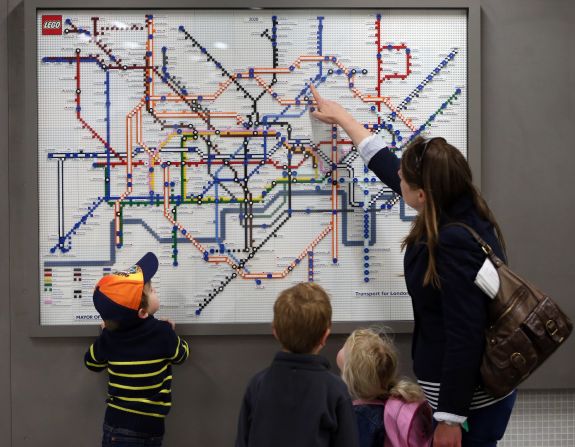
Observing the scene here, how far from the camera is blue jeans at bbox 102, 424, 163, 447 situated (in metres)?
2.01

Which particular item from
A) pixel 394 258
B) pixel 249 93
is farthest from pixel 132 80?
pixel 394 258

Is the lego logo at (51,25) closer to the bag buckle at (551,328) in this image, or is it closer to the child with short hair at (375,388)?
the child with short hair at (375,388)

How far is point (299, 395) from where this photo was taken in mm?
1499

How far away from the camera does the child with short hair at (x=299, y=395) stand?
149 cm

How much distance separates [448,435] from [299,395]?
0.43m

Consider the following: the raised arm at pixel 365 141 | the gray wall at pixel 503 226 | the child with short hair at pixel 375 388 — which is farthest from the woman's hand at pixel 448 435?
the raised arm at pixel 365 141

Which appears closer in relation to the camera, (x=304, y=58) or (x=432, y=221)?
(x=432, y=221)

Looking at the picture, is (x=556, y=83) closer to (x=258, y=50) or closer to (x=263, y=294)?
(x=258, y=50)

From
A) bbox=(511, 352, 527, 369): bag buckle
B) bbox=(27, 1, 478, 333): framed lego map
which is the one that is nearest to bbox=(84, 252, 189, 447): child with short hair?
bbox=(27, 1, 478, 333): framed lego map

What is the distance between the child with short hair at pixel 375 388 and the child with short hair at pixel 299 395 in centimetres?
27

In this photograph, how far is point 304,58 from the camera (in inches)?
89.3

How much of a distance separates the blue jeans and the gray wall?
0.24 metres

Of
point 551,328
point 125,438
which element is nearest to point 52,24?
point 125,438

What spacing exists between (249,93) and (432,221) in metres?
0.93
